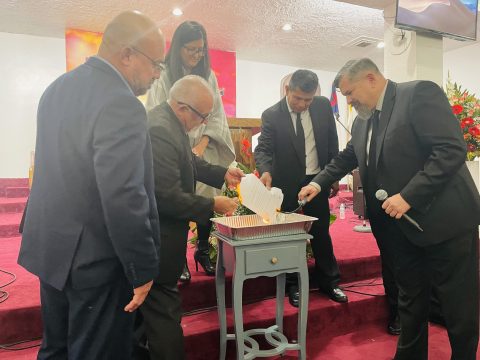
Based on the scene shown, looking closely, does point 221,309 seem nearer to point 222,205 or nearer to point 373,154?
point 222,205

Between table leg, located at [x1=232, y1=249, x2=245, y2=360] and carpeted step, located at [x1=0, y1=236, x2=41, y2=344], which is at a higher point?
table leg, located at [x1=232, y1=249, x2=245, y2=360]

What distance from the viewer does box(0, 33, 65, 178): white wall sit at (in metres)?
6.43

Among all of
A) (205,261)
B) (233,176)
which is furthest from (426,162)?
(205,261)

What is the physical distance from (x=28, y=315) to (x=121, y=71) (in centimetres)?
163

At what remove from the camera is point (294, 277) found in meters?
2.61

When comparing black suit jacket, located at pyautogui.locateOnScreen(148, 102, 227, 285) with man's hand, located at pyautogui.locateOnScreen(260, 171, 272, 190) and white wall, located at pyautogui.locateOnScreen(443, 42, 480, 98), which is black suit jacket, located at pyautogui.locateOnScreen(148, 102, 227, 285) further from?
white wall, located at pyautogui.locateOnScreen(443, 42, 480, 98)

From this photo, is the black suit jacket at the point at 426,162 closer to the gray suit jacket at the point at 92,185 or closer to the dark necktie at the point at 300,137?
the dark necktie at the point at 300,137

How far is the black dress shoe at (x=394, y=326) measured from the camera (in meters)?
2.58

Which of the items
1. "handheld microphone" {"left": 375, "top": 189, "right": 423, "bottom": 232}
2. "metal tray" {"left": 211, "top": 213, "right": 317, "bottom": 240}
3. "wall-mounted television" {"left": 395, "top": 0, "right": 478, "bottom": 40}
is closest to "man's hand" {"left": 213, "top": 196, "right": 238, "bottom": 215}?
"metal tray" {"left": 211, "top": 213, "right": 317, "bottom": 240}

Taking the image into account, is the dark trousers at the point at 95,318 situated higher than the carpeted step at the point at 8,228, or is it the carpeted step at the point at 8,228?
the dark trousers at the point at 95,318

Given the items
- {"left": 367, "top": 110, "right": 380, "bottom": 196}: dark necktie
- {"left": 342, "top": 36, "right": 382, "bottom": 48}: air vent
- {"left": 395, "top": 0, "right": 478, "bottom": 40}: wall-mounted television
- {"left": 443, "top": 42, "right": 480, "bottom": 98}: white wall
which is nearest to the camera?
{"left": 367, "top": 110, "right": 380, "bottom": 196}: dark necktie

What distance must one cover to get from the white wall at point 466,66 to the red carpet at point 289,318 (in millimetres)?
6210

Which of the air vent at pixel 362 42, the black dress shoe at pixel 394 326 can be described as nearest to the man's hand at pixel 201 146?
the black dress shoe at pixel 394 326

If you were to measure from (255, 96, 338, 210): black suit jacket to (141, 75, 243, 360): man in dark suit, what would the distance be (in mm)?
939
